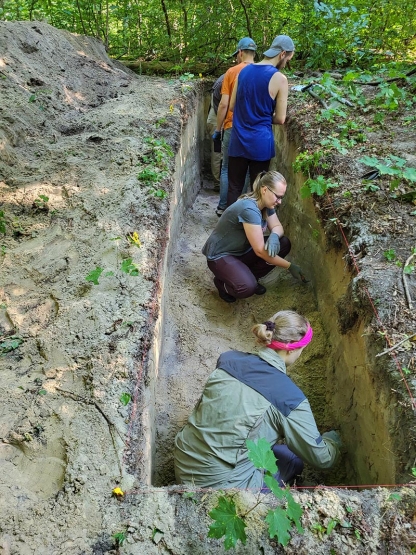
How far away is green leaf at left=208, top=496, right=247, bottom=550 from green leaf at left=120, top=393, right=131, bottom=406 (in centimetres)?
79

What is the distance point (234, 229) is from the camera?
170 inches

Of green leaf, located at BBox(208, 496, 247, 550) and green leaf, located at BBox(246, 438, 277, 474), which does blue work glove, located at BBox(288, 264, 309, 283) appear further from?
green leaf, located at BBox(208, 496, 247, 550)

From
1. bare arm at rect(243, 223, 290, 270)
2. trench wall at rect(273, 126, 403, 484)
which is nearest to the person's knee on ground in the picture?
trench wall at rect(273, 126, 403, 484)

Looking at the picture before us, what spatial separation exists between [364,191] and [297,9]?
6296 millimetres

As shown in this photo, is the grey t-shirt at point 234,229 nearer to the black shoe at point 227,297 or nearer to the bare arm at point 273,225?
the bare arm at point 273,225

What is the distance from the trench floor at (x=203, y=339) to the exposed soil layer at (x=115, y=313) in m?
0.02

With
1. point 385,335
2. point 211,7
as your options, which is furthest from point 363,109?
point 211,7

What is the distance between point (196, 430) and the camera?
251 centimetres

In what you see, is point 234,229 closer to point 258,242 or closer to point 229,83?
point 258,242

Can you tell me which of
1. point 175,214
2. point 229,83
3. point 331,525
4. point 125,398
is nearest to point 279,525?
point 331,525

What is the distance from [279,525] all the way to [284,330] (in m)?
1.18

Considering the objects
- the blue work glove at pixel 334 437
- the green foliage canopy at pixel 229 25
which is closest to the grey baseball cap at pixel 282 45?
the blue work glove at pixel 334 437

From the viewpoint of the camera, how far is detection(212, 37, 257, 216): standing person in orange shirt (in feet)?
16.3

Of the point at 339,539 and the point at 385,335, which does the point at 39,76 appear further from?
the point at 339,539
